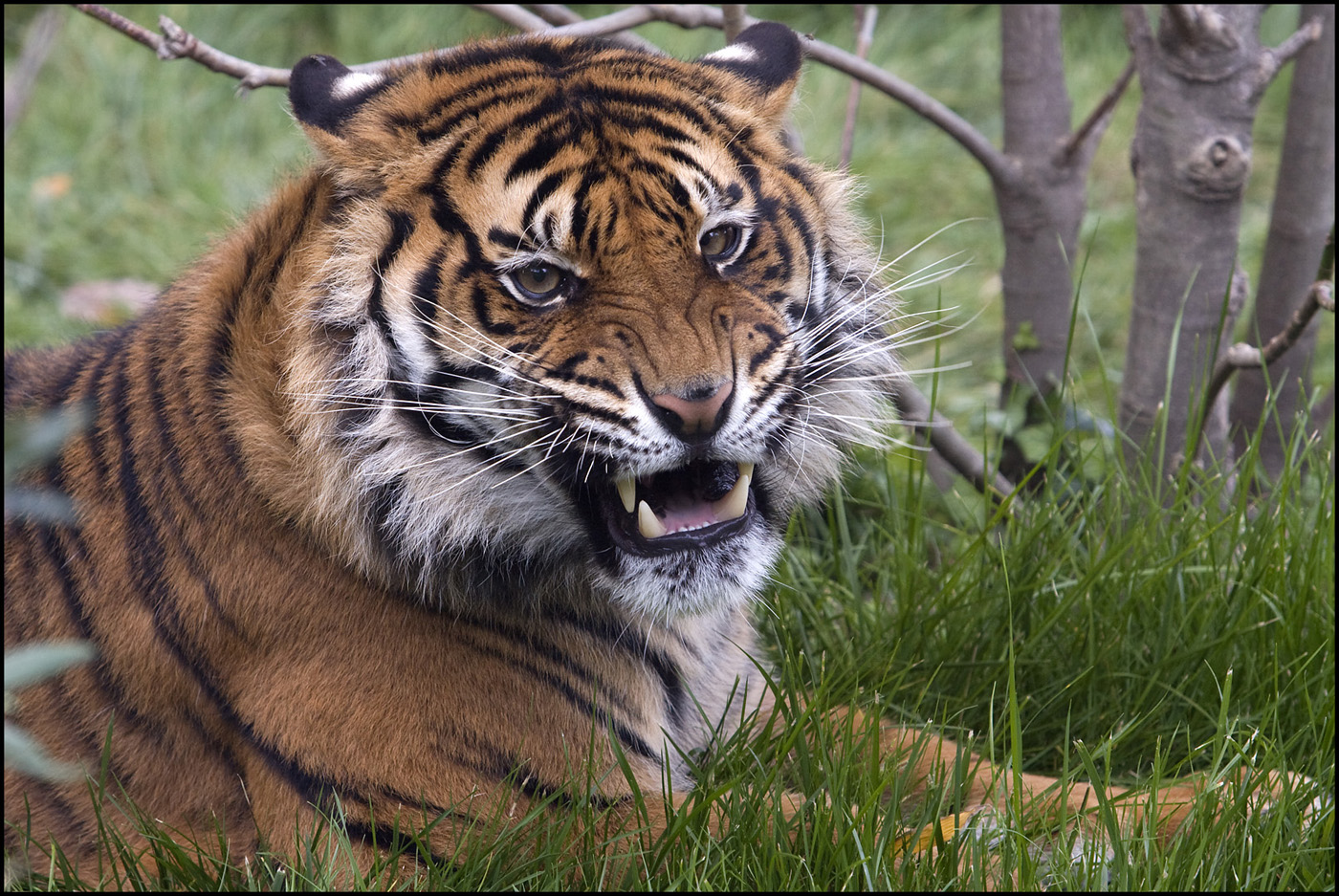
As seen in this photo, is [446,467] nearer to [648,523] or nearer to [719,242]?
[648,523]

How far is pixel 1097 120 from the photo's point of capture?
10.6 ft

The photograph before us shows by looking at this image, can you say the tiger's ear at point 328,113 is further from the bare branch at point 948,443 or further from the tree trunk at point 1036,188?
the tree trunk at point 1036,188

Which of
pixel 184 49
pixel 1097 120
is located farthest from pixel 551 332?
pixel 1097 120

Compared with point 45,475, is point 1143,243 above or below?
above

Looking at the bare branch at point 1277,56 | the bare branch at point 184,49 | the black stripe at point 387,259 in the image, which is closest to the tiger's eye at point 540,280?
the black stripe at point 387,259

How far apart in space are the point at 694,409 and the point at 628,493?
0.83 ft

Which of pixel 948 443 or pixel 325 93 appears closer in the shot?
pixel 325 93

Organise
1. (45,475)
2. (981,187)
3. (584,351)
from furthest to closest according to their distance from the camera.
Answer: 1. (981,187)
2. (45,475)
3. (584,351)

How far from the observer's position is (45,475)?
232 centimetres

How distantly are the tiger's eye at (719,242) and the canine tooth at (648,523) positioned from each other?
16.4 inches

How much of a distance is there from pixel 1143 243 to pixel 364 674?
220cm

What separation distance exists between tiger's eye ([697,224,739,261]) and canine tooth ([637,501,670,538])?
42 centimetres

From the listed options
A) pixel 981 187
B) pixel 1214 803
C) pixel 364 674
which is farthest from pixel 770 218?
pixel 981 187

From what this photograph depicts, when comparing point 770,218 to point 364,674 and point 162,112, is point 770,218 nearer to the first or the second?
point 364,674
